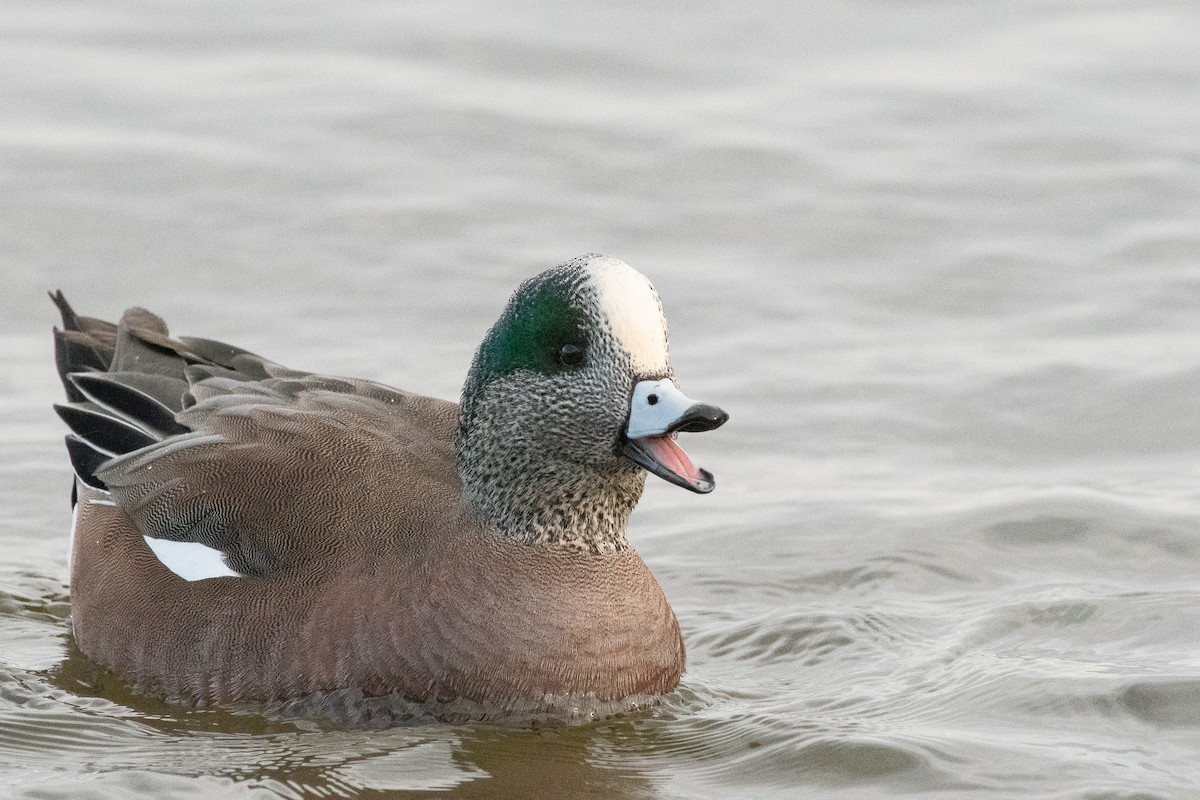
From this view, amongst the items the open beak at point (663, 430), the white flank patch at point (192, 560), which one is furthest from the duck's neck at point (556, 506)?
the white flank patch at point (192, 560)

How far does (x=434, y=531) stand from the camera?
620 centimetres

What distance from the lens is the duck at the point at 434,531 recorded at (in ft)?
19.6

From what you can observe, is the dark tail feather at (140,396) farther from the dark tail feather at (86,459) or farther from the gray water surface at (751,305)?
the gray water surface at (751,305)

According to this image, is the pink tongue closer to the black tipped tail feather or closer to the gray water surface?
the gray water surface

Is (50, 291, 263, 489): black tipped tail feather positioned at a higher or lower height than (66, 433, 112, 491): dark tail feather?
higher

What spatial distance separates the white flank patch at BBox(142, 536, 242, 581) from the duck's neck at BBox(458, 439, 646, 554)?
2.95 feet

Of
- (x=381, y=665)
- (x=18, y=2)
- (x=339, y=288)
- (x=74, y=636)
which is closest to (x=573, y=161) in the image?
(x=339, y=288)

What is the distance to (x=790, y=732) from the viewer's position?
6242 mm

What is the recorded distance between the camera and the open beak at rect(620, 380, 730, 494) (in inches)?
225

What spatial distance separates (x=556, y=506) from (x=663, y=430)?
0.60 meters

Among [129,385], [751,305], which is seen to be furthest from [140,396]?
[751,305]

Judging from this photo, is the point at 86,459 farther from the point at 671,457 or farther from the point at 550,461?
the point at 671,457

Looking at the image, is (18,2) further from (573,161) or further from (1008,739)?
(1008,739)

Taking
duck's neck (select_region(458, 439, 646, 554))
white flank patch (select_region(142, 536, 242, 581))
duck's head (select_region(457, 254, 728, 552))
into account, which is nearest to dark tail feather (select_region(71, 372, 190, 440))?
white flank patch (select_region(142, 536, 242, 581))
